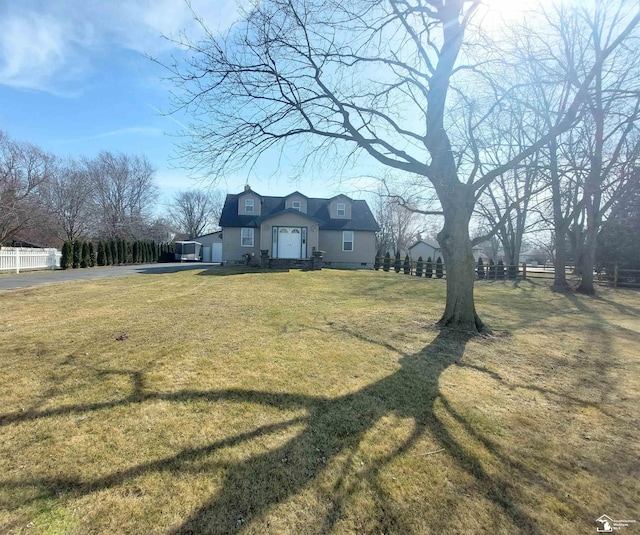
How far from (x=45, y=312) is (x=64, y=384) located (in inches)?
177

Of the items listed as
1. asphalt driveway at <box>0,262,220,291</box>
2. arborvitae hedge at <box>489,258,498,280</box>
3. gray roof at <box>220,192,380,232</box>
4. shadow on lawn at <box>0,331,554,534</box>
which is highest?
gray roof at <box>220,192,380,232</box>

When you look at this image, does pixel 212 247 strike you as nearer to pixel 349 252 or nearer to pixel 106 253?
pixel 106 253

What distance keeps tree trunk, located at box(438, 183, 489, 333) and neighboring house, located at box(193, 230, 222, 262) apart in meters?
31.2

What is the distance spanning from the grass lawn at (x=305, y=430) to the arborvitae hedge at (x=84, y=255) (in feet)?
64.5

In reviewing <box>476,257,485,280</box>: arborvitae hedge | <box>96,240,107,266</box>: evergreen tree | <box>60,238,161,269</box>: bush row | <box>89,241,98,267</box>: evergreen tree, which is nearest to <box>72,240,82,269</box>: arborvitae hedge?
<box>60,238,161,269</box>: bush row

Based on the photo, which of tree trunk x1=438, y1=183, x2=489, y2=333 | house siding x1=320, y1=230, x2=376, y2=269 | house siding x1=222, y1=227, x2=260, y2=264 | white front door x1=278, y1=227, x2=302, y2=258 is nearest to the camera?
tree trunk x1=438, y1=183, x2=489, y2=333

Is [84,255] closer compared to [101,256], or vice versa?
[84,255]

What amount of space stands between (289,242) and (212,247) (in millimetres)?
18841

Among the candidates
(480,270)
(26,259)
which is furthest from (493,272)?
(26,259)

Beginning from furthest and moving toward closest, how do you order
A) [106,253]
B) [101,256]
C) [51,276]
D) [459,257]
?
[106,253]
[101,256]
[51,276]
[459,257]

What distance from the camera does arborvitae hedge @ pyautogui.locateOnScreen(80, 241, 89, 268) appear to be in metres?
22.5

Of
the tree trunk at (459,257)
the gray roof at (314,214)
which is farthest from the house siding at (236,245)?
the tree trunk at (459,257)

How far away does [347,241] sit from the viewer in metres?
24.6

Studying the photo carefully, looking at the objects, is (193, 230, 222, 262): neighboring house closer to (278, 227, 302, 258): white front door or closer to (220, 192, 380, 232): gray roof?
(220, 192, 380, 232): gray roof
